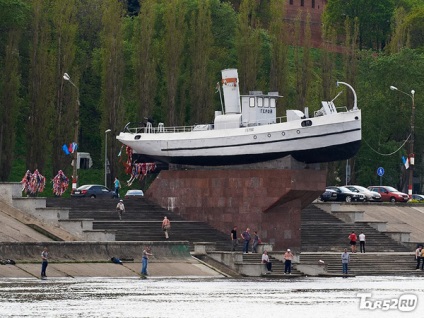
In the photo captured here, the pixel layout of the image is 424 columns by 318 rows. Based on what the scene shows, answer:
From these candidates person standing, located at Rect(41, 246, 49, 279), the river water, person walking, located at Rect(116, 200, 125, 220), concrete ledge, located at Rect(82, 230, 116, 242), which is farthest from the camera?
person walking, located at Rect(116, 200, 125, 220)

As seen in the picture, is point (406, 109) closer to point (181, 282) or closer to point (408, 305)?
point (181, 282)

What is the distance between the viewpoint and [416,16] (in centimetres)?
15275

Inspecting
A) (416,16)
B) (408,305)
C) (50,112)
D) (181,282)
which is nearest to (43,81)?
(50,112)

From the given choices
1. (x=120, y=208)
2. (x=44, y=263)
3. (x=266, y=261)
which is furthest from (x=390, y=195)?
(x=44, y=263)

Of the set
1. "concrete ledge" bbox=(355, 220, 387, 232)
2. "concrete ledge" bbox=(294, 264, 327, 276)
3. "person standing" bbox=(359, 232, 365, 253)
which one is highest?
"concrete ledge" bbox=(355, 220, 387, 232)

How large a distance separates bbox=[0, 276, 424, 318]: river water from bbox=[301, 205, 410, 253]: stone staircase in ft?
46.2

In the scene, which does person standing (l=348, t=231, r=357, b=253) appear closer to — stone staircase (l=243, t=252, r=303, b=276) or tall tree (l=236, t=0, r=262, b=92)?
stone staircase (l=243, t=252, r=303, b=276)

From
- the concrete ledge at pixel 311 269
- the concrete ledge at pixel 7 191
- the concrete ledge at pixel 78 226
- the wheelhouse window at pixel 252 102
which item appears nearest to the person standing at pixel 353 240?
the concrete ledge at pixel 311 269

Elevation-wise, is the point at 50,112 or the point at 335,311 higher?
the point at 50,112

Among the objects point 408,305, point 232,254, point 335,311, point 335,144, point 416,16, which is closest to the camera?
point 335,311

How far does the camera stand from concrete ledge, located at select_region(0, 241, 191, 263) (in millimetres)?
60062

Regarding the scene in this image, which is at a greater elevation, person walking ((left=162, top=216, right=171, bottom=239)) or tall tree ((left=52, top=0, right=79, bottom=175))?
tall tree ((left=52, top=0, right=79, bottom=175))

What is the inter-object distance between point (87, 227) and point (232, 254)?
27.1 ft

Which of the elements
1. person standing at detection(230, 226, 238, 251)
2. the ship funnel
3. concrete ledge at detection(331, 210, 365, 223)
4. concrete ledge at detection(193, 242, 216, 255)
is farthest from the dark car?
concrete ledge at detection(193, 242, 216, 255)
